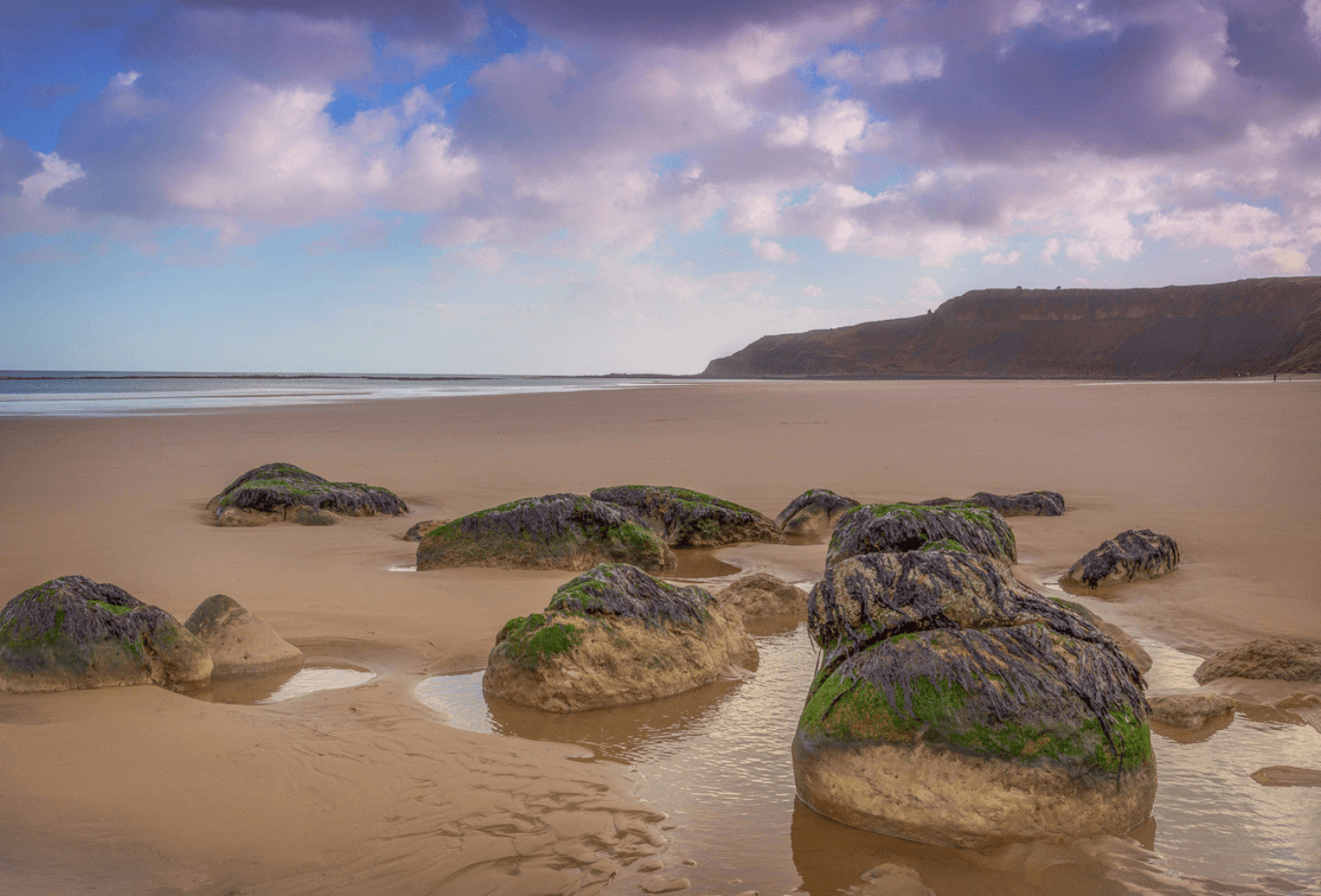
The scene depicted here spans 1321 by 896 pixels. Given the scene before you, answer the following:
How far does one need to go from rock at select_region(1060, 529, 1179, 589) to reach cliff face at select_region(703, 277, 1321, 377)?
102 m

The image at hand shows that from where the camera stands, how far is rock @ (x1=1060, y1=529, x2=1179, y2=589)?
24.6 ft

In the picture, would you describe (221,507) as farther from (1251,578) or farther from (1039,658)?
(1251,578)

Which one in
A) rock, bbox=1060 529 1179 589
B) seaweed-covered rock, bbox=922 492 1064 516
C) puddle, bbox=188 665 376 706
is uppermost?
seaweed-covered rock, bbox=922 492 1064 516

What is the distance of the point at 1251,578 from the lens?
7.41 metres

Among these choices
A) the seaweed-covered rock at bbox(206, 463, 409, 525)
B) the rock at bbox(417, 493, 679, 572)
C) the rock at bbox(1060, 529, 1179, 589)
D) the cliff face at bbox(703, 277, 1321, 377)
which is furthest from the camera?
the cliff face at bbox(703, 277, 1321, 377)

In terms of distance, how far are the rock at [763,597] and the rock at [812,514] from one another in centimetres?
303

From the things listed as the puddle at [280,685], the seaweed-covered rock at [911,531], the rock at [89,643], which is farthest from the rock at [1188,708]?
the rock at [89,643]

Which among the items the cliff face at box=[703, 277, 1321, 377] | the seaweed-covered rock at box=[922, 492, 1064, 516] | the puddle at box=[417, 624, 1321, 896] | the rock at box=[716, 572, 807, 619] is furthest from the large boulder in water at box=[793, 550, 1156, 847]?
the cliff face at box=[703, 277, 1321, 377]

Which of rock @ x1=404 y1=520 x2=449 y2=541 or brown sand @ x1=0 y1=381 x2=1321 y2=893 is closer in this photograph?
brown sand @ x1=0 y1=381 x2=1321 y2=893

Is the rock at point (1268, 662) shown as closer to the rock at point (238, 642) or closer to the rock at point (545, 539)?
the rock at point (545, 539)

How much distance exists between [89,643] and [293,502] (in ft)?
19.0

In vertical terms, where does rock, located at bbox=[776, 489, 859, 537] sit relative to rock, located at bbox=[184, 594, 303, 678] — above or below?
above

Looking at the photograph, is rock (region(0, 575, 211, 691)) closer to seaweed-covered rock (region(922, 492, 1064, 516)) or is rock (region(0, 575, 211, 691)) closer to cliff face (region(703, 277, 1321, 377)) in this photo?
seaweed-covered rock (region(922, 492, 1064, 516))

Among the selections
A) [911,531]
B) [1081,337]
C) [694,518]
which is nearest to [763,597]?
[911,531]
